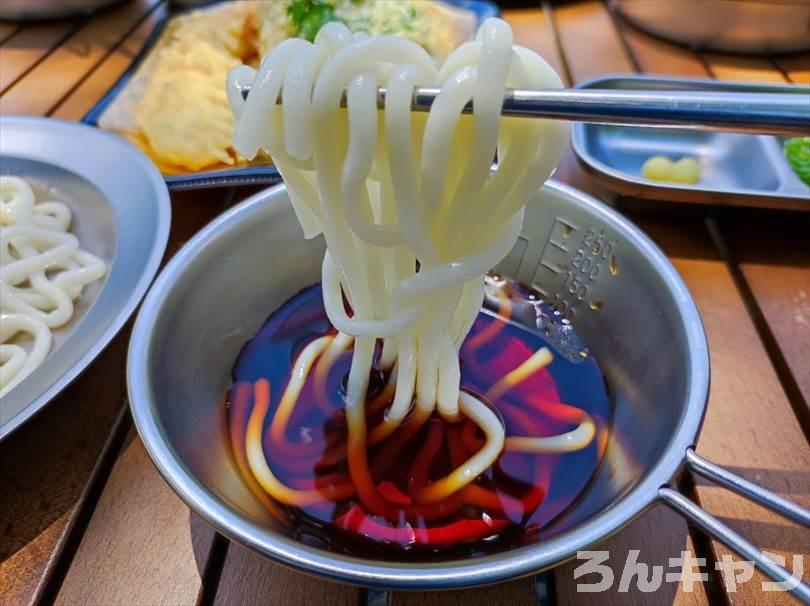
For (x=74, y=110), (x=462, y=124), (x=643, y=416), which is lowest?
(x=74, y=110)

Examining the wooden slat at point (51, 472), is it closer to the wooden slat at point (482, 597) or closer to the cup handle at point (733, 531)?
the wooden slat at point (482, 597)

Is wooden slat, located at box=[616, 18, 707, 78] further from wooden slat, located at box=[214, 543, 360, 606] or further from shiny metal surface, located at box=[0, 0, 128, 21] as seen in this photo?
shiny metal surface, located at box=[0, 0, 128, 21]

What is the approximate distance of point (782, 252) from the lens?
3.22ft

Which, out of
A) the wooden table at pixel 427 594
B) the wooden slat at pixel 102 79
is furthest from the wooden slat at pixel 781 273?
the wooden slat at pixel 102 79

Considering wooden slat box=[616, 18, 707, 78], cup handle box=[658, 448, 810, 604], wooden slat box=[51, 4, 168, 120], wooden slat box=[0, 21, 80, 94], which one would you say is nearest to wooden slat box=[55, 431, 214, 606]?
cup handle box=[658, 448, 810, 604]

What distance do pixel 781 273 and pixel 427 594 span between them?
753 mm

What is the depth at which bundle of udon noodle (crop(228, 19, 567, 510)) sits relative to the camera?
0.46 m

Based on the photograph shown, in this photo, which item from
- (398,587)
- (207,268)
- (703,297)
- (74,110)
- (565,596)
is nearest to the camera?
(398,587)

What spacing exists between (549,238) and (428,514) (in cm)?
40

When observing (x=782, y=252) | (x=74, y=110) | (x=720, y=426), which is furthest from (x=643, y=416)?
(x=74, y=110)

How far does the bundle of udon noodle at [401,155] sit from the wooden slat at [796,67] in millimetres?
1264

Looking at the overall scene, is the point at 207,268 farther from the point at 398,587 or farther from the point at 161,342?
the point at 398,587

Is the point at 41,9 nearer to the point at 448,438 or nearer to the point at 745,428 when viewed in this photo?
the point at 448,438

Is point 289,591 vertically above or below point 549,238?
below
